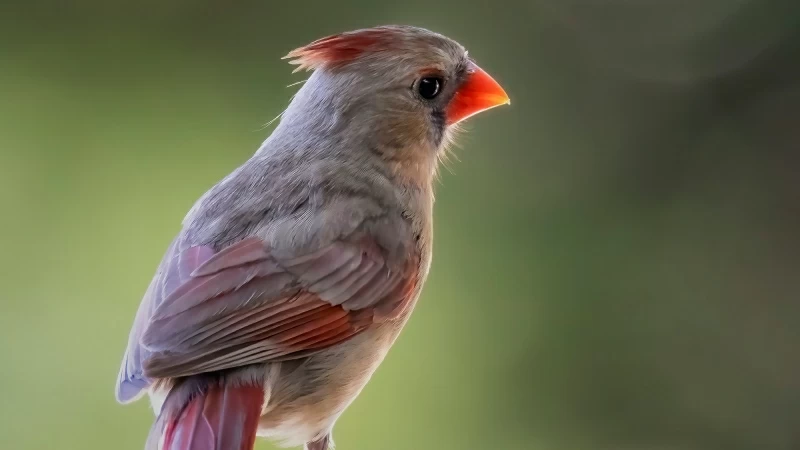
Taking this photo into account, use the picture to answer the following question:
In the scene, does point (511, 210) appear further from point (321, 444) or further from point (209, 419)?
point (209, 419)

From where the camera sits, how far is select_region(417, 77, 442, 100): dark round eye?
214 cm

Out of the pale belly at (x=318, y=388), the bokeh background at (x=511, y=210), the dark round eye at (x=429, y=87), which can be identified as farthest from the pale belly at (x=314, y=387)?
the bokeh background at (x=511, y=210)

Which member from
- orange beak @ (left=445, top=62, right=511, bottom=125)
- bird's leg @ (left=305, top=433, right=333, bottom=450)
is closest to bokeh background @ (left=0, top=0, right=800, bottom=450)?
Answer: orange beak @ (left=445, top=62, right=511, bottom=125)

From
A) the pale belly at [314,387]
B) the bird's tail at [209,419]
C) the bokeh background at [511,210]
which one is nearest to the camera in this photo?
the bird's tail at [209,419]

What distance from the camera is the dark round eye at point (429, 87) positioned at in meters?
2.14

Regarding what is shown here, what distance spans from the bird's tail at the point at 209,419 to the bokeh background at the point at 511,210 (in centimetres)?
143

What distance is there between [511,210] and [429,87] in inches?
54.2

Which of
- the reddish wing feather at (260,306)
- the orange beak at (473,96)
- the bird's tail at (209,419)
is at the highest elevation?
A: the orange beak at (473,96)

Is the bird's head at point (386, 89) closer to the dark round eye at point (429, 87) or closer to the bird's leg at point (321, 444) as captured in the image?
the dark round eye at point (429, 87)

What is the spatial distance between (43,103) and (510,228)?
162 centimetres

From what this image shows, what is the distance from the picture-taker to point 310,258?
1788 mm

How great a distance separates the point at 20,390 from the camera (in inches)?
117

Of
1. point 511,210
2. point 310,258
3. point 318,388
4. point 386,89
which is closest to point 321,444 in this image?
point 318,388

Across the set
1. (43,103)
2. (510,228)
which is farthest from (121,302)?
(510,228)
